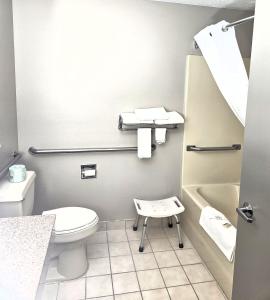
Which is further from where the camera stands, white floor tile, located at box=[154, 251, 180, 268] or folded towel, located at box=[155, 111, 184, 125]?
folded towel, located at box=[155, 111, 184, 125]

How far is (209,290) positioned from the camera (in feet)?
6.17

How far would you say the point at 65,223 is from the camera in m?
1.94

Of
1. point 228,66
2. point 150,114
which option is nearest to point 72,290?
point 150,114

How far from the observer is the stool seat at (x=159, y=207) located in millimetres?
2287

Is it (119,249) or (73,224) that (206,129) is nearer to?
(119,249)

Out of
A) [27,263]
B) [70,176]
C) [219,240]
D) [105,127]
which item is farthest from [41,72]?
[219,240]

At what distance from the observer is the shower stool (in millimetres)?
2291

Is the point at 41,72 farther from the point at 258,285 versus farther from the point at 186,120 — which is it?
the point at 258,285

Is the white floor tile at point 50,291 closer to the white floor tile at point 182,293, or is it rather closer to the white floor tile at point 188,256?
the white floor tile at point 182,293

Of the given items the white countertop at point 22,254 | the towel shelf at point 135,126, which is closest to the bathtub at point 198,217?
the towel shelf at point 135,126

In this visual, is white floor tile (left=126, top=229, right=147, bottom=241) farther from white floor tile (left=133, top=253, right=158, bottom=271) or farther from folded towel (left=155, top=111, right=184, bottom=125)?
folded towel (left=155, top=111, right=184, bottom=125)

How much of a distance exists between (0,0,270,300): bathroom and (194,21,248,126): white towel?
0.02m

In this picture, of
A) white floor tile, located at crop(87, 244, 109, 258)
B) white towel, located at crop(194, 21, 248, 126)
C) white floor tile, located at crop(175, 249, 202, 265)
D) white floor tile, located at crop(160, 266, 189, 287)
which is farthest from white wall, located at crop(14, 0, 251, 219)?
white floor tile, located at crop(160, 266, 189, 287)

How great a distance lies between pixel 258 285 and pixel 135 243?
57.0 inches
